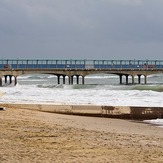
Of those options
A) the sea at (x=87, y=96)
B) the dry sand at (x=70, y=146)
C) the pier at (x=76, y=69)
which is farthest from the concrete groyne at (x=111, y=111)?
the pier at (x=76, y=69)

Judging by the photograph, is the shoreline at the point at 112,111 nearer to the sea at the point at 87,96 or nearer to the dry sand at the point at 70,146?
the sea at the point at 87,96

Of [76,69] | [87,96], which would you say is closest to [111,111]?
[87,96]

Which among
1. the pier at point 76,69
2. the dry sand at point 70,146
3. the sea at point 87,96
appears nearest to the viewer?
the dry sand at point 70,146

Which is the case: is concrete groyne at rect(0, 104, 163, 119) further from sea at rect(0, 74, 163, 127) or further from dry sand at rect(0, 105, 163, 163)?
dry sand at rect(0, 105, 163, 163)

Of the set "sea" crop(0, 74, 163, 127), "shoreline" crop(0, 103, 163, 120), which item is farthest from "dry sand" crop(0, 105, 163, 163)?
"shoreline" crop(0, 103, 163, 120)

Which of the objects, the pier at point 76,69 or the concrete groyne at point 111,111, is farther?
the pier at point 76,69

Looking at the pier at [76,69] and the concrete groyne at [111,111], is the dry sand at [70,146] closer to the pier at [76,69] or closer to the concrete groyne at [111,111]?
the concrete groyne at [111,111]

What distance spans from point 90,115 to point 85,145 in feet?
31.9

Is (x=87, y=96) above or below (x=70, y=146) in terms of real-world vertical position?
below

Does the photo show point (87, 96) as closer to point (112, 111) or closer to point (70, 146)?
point (112, 111)

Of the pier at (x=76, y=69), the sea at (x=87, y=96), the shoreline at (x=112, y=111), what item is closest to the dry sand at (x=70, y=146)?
the sea at (x=87, y=96)

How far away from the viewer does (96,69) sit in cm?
7238

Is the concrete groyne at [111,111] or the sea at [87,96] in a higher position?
the concrete groyne at [111,111]

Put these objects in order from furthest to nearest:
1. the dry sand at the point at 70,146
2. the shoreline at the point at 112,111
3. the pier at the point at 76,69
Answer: the pier at the point at 76,69 → the shoreline at the point at 112,111 → the dry sand at the point at 70,146
